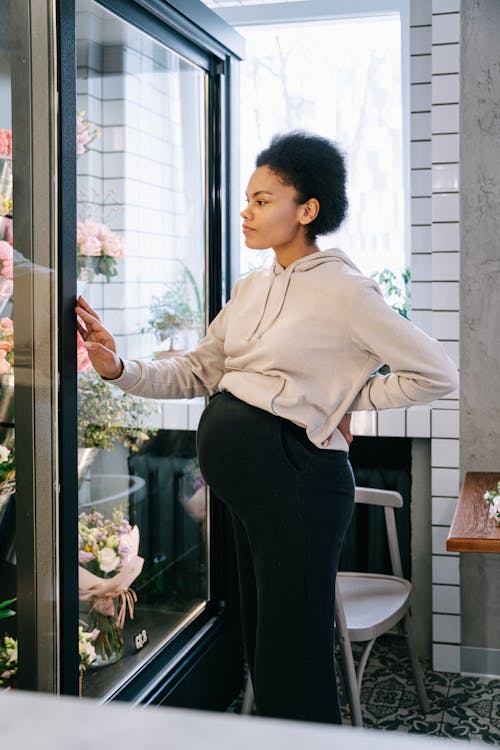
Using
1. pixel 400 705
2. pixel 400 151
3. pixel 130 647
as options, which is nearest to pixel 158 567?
pixel 130 647

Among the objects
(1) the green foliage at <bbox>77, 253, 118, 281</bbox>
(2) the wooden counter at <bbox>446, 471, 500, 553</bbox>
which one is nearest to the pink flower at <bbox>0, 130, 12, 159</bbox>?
(1) the green foliage at <bbox>77, 253, 118, 281</bbox>

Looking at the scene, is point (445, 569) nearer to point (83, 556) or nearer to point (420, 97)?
point (83, 556)

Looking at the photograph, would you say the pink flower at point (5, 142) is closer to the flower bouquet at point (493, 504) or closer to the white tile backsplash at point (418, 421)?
the flower bouquet at point (493, 504)

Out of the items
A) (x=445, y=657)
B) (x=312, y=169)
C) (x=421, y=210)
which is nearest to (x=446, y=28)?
(x=421, y=210)

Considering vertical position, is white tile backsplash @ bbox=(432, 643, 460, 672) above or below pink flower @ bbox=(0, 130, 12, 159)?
below

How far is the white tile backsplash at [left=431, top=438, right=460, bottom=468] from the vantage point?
9.82 feet

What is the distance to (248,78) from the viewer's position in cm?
349

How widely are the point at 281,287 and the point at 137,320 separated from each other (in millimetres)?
589

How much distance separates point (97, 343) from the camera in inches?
74.3

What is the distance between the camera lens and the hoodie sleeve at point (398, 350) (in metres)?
1.84

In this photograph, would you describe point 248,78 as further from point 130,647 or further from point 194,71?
point 130,647

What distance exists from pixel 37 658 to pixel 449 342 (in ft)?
5.82

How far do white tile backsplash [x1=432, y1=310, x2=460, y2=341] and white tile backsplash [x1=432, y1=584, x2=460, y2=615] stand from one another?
2.78 feet

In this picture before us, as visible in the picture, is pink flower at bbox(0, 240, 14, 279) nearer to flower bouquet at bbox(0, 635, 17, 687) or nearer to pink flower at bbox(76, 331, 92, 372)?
pink flower at bbox(76, 331, 92, 372)
